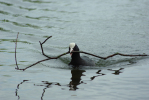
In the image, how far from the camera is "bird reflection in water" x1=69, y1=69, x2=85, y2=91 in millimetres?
6087

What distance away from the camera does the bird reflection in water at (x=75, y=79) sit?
6087 mm

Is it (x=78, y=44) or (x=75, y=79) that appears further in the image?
(x=78, y=44)

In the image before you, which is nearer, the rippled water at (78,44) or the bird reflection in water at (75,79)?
the rippled water at (78,44)

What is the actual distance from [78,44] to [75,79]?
4446 millimetres

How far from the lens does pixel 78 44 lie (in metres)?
11.0

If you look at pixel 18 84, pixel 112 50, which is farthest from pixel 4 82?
pixel 112 50

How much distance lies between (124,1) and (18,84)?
41.4ft

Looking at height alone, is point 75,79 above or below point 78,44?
below

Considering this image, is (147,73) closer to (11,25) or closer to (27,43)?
(27,43)

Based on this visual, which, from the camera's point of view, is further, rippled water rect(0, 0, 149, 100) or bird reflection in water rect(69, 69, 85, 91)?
bird reflection in water rect(69, 69, 85, 91)

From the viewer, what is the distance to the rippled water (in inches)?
228

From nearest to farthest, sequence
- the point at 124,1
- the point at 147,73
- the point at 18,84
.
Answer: the point at 18,84 < the point at 147,73 < the point at 124,1

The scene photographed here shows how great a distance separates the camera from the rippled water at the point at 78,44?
5.79 meters

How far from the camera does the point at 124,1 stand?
1734 centimetres
